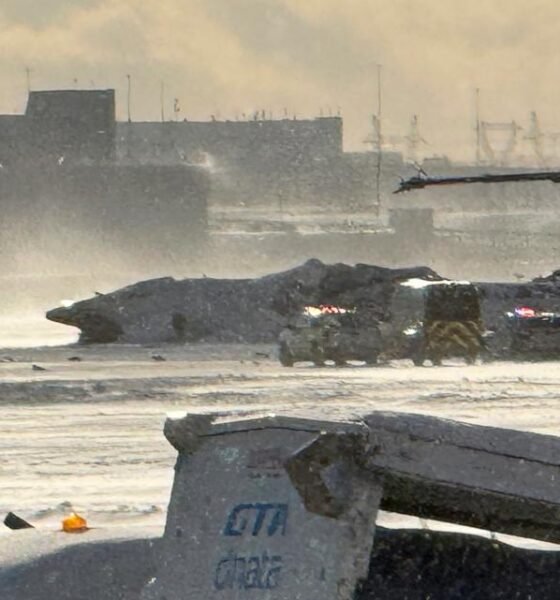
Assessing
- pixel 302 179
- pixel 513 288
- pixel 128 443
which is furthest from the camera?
pixel 302 179

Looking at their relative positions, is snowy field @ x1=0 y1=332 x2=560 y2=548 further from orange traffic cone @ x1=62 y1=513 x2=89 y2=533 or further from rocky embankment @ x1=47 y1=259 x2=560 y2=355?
rocky embankment @ x1=47 y1=259 x2=560 y2=355

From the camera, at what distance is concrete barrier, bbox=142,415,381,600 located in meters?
8.51

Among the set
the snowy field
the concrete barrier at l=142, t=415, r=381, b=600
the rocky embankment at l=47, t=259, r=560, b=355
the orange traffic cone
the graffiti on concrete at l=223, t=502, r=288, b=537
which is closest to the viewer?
the concrete barrier at l=142, t=415, r=381, b=600

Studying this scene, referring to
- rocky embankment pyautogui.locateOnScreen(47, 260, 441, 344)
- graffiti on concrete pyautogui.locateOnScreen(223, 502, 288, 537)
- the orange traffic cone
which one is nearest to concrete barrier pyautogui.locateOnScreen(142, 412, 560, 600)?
graffiti on concrete pyautogui.locateOnScreen(223, 502, 288, 537)

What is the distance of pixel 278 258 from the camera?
135875mm

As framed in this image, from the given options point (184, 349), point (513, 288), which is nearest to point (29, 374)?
point (184, 349)

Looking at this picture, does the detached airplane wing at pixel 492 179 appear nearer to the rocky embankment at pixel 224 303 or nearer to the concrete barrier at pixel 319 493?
the concrete barrier at pixel 319 493

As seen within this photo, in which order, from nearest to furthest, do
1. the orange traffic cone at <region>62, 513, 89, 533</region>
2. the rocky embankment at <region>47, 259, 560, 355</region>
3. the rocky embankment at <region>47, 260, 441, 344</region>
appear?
the orange traffic cone at <region>62, 513, 89, 533</region>
the rocky embankment at <region>47, 259, 560, 355</region>
the rocky embankment at <region>47, 260, 441, 344</region>

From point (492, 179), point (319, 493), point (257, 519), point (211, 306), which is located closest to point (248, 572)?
point (257, 519)

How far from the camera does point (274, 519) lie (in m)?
8.66

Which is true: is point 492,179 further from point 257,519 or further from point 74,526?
point 257,519

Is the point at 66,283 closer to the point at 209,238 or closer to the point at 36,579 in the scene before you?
the point at 209,238

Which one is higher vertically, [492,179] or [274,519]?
[492,179]

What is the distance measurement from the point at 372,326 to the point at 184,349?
27.3 ft
